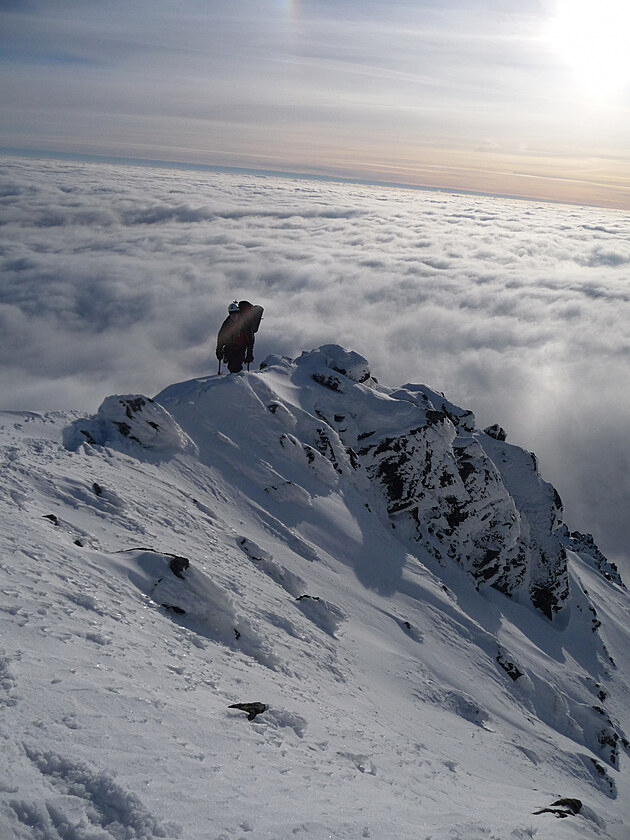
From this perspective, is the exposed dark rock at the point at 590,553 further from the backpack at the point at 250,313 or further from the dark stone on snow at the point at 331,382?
the backpack at the point at 250,313

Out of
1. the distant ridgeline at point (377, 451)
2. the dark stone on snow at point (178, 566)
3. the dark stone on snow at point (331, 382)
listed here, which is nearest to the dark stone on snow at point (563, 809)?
the dark stone on snow at point (178, 566)

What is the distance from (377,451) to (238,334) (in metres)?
12.6

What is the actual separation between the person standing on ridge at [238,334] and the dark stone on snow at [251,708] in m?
22.1

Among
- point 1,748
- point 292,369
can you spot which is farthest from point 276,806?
point 292,369

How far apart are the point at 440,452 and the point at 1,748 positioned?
116 ft

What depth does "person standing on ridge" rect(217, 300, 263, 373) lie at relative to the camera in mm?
30797

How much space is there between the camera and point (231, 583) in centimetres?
1870

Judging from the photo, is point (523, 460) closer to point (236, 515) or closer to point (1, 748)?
point (236, 515)

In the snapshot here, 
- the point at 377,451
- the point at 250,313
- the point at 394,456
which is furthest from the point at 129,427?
the point at 394,456

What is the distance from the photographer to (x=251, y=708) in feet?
36.4

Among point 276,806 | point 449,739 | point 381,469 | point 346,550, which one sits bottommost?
point 449,739

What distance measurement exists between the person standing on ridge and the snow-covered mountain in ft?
7.17

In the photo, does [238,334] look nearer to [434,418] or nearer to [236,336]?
[236,336]

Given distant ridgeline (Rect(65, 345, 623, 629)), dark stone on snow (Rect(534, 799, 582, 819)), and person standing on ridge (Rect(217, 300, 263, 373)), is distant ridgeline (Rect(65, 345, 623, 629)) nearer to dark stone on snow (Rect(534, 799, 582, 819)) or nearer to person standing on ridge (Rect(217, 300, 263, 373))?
person standing on ridge (Rect(217, 300, 263, 373))
